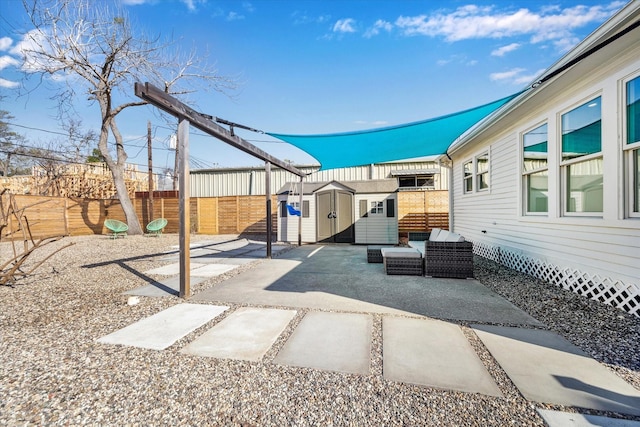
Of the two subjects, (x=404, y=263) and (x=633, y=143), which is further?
(x=404, y=263)

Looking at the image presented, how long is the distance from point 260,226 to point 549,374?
37.9 ft

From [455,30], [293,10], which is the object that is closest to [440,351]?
[455,30]

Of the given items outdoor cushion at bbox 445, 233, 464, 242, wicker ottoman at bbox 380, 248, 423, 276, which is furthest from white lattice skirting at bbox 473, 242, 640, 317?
wicker ottoman at bbox 380, 248, 423, 276

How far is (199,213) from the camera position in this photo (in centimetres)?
1309

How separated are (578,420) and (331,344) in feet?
5.22

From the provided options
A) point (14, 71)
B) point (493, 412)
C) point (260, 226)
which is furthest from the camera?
point (260, 226)

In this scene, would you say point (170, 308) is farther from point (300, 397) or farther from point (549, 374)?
point (549, 374)

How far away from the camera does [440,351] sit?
2.25 metres

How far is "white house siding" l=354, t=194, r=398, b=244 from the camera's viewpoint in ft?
30.2

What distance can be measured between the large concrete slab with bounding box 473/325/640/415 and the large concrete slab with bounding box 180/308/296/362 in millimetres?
1901

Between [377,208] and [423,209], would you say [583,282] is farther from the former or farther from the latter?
[423,209]

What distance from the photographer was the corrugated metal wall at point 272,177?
1492 centimetres

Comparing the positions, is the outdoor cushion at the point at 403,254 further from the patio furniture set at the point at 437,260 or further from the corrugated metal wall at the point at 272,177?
the corrugated metal wall at the point at 272,177

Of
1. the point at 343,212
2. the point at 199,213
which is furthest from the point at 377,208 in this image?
the point at 199,213
